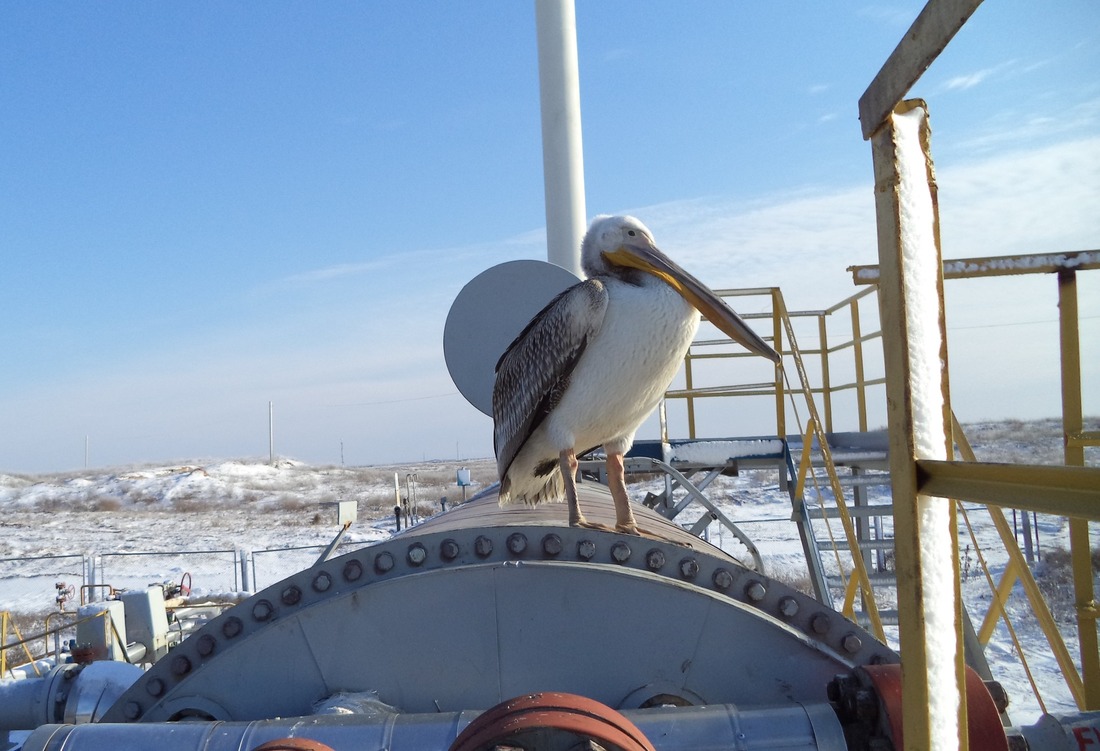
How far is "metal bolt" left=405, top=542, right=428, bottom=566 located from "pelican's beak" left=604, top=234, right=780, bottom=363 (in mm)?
1431

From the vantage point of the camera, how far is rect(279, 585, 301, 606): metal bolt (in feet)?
6.54

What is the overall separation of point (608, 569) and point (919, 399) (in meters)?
1.11

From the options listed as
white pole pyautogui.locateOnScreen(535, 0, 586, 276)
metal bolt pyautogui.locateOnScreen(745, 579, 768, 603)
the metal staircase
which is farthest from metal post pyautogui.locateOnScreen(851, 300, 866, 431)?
metal bolt pyautogui.locateOnScreen(745, 579, 768, 603)

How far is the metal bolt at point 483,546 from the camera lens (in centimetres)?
201

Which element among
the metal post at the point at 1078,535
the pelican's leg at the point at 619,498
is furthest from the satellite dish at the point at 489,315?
the metal post at the point at 1078,535

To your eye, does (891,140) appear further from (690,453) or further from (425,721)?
(690,453)

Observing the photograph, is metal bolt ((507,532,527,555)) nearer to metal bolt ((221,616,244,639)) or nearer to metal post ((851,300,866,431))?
metal bolt ((221,616,244,639))

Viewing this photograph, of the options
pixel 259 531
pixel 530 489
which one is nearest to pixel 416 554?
pixel 530 489

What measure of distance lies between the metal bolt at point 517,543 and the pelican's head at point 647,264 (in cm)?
122

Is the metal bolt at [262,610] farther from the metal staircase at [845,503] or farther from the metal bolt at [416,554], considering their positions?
the metal staircase at [845,503]

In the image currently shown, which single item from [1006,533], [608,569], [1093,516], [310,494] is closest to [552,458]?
[608,569]

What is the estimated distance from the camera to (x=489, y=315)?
541 centimetres

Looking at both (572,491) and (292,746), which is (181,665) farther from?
(572,491)

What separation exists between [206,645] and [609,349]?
1685 mm
